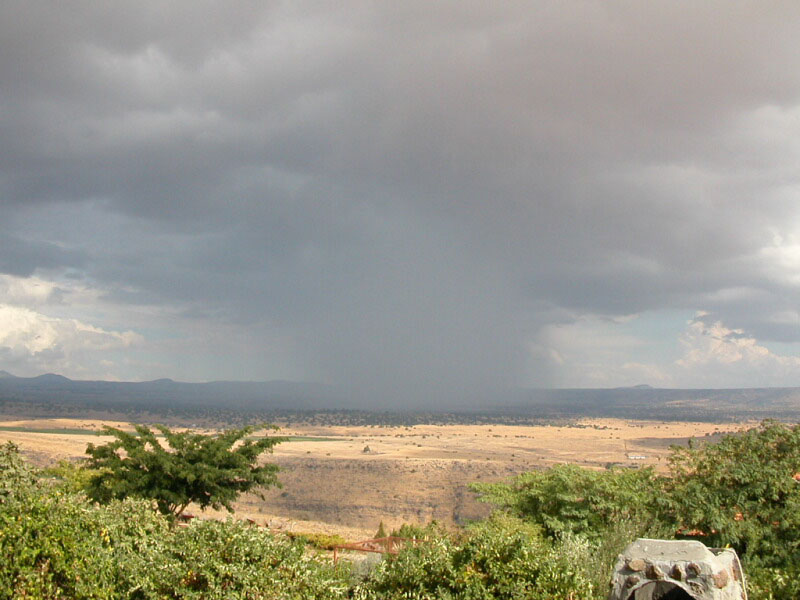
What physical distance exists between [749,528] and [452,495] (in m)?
42.6

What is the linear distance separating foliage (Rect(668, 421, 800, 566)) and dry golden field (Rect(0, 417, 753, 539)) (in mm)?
17422

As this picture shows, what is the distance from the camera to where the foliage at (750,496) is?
22688mm

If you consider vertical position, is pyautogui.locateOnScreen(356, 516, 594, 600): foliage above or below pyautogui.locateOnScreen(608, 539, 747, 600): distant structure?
below

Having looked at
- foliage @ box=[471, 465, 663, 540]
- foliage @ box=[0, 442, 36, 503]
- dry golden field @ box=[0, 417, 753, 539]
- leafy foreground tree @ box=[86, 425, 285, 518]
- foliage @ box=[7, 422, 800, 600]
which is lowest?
dry golden field @ box=[0, 417, 753, 539]

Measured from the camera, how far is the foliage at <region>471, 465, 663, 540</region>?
26.4 m

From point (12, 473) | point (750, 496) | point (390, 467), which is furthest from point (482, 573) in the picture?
point (390, 467)

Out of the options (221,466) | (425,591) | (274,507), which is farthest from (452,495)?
(425,591)

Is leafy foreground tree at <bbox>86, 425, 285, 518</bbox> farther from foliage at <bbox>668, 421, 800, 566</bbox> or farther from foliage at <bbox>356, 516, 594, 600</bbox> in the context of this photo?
foliage at <bbox>668, 421, 800, 566</bbox>

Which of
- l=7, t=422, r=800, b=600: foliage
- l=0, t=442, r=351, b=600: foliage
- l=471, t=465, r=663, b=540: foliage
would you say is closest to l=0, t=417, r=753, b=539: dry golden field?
l=471, t=465, r=663, b=540: foliage

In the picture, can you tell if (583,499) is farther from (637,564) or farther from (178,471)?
(637,564)

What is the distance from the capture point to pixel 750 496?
79.0 ft

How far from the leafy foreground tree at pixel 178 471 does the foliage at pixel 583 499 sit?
39.2 feet

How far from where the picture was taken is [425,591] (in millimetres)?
11164

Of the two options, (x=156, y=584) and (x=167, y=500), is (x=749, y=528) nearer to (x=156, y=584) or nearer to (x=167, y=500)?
(x=156, y=584)
